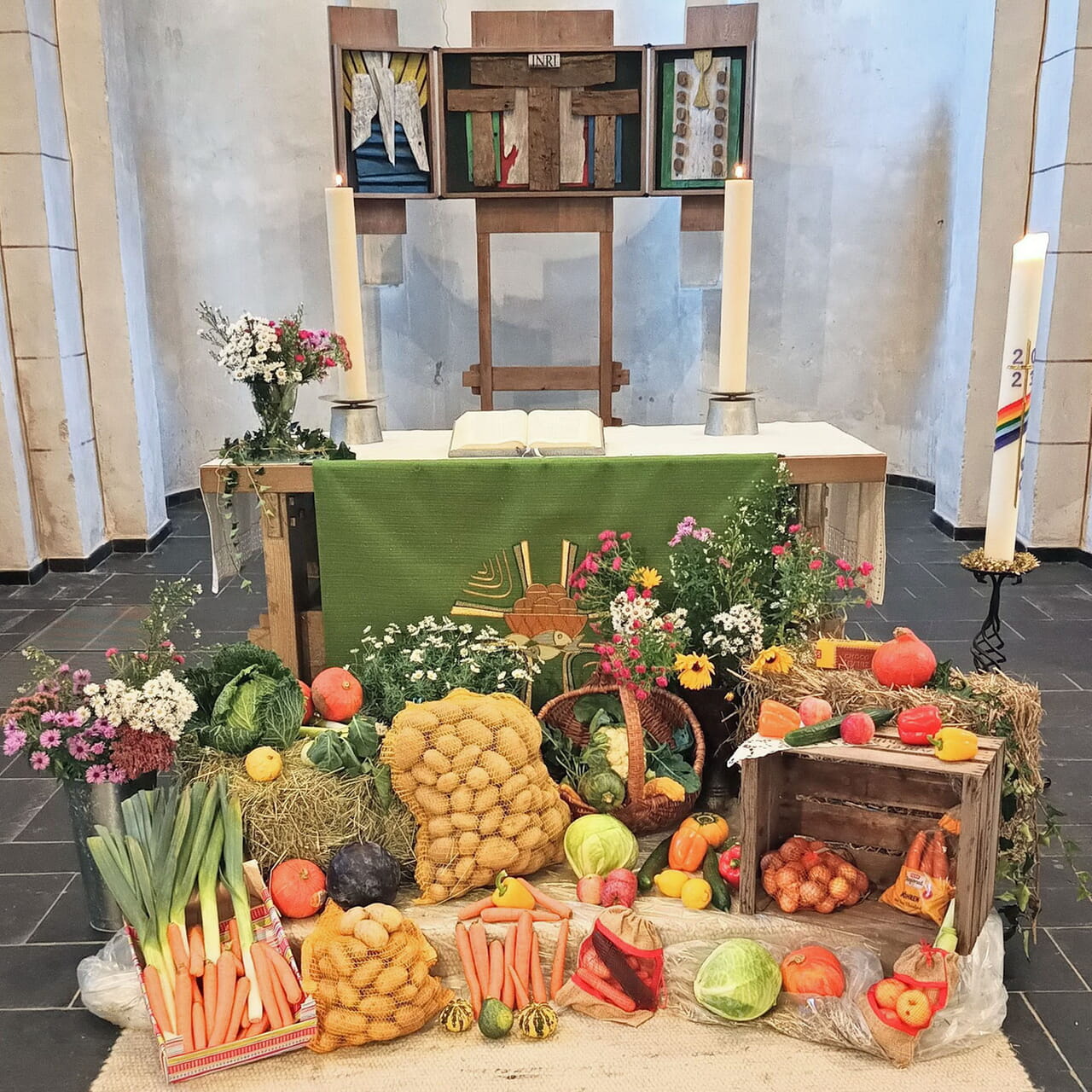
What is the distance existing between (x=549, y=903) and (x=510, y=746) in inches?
15.9

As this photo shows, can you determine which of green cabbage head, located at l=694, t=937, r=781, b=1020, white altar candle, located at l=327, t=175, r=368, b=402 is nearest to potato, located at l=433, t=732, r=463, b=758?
green cabbage head, located at l=694, t=937, r=781, b=1020

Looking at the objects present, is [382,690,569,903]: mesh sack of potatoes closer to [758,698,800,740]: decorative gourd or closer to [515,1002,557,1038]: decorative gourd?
[515,1002,557,1038]: decorative gourd

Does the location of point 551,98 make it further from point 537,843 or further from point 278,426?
point 537,843

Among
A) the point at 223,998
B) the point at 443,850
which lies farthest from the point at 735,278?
the point at 223,998

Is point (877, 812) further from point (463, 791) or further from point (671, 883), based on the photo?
point (463, 791)

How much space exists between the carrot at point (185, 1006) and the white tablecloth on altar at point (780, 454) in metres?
1.27

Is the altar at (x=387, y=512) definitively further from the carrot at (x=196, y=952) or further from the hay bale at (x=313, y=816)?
the carrot at (x=196, y=952)

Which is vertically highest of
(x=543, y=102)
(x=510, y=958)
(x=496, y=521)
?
(x=543, y=102)

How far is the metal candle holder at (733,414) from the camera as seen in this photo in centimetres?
381

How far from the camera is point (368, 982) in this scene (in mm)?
2512

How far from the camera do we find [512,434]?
352 centimetres

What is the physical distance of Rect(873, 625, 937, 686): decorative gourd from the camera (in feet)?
9.25

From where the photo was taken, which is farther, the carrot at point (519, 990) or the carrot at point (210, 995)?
the carrot at point (519, 990)

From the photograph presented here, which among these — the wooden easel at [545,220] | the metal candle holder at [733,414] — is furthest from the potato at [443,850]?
the wooden easel at [545,220]
